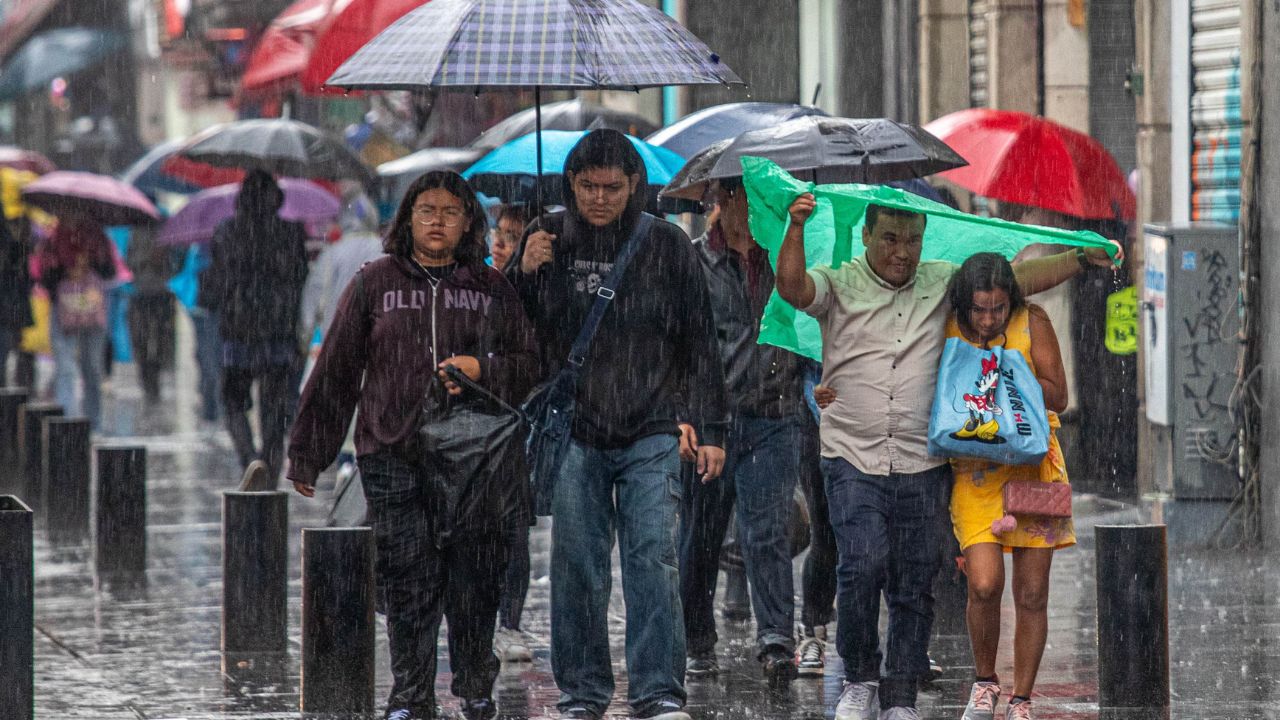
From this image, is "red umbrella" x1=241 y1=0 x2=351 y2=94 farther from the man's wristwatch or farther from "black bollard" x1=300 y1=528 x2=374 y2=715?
the man's wristwatch

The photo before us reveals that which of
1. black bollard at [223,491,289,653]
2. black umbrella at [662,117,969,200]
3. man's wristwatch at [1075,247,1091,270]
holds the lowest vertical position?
black bollard at [223,491,289,653]

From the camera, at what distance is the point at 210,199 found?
61.7ft

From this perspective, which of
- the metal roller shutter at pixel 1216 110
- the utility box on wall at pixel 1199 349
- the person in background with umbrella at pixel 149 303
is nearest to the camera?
the utility box on wall at pixel 1199 349

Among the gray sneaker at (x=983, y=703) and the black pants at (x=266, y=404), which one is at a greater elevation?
the black pants at (x=266, y=404)

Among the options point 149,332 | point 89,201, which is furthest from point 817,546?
point 149,332

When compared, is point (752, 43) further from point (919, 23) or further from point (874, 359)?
point (874, 359)

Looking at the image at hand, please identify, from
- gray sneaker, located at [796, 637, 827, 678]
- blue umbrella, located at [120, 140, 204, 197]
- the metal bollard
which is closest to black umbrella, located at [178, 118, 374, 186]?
the metal bollard

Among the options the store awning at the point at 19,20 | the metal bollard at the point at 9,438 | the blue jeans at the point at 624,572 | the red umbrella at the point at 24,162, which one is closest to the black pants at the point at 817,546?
the blue jeans at the point at 624,572

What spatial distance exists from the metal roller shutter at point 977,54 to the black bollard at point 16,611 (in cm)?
1032

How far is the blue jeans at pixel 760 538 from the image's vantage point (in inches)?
333

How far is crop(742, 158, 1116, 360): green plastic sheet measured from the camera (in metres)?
7.11

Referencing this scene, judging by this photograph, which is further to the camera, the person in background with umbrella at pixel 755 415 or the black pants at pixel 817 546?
the black pants at pixel 817 546

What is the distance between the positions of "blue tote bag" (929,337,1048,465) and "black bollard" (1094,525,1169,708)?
0.73 m

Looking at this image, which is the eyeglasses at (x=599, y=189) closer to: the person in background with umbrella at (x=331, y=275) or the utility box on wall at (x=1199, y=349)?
the person in background with umbrella at (x=331, y=275)
